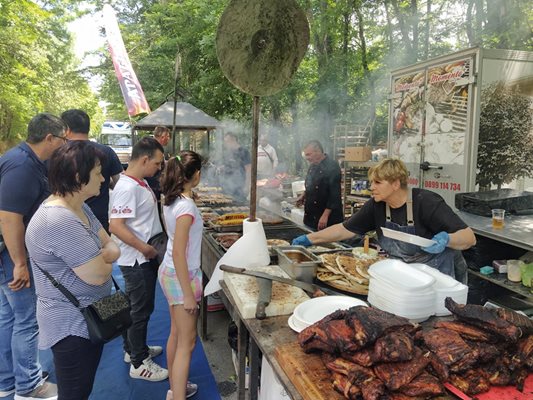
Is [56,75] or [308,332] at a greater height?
[56,75]

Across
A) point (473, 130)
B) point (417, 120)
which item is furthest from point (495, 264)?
point (417, 120)

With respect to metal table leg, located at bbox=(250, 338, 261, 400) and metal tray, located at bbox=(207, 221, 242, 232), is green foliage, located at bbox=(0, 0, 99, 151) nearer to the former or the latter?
metal tray, located at bbox=(207, 221, 242, 232)

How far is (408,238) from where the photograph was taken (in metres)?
2.70

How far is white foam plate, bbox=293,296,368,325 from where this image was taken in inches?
74.8

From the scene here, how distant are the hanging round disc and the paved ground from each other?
2643 millimetres

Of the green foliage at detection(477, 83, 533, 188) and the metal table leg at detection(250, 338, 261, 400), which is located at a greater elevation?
the green foliage at detection(477, 83, 533, 188)

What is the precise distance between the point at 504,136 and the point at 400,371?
4821mm

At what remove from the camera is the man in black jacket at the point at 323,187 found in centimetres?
564

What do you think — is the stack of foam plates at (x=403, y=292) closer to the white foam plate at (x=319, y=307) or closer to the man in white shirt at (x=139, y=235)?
the white foam plate at (x=319, y=307)

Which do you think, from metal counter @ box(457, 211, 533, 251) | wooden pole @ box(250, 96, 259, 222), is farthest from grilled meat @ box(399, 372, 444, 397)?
metal counter @ box(457, 211, 533, 251)

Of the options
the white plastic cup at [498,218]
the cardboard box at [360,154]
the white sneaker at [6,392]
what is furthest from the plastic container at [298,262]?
the cardboard box at [360,154]

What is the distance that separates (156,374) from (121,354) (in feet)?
2.29

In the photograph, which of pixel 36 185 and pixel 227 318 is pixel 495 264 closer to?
pixel 227 318

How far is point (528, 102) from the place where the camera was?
5.13 metres
